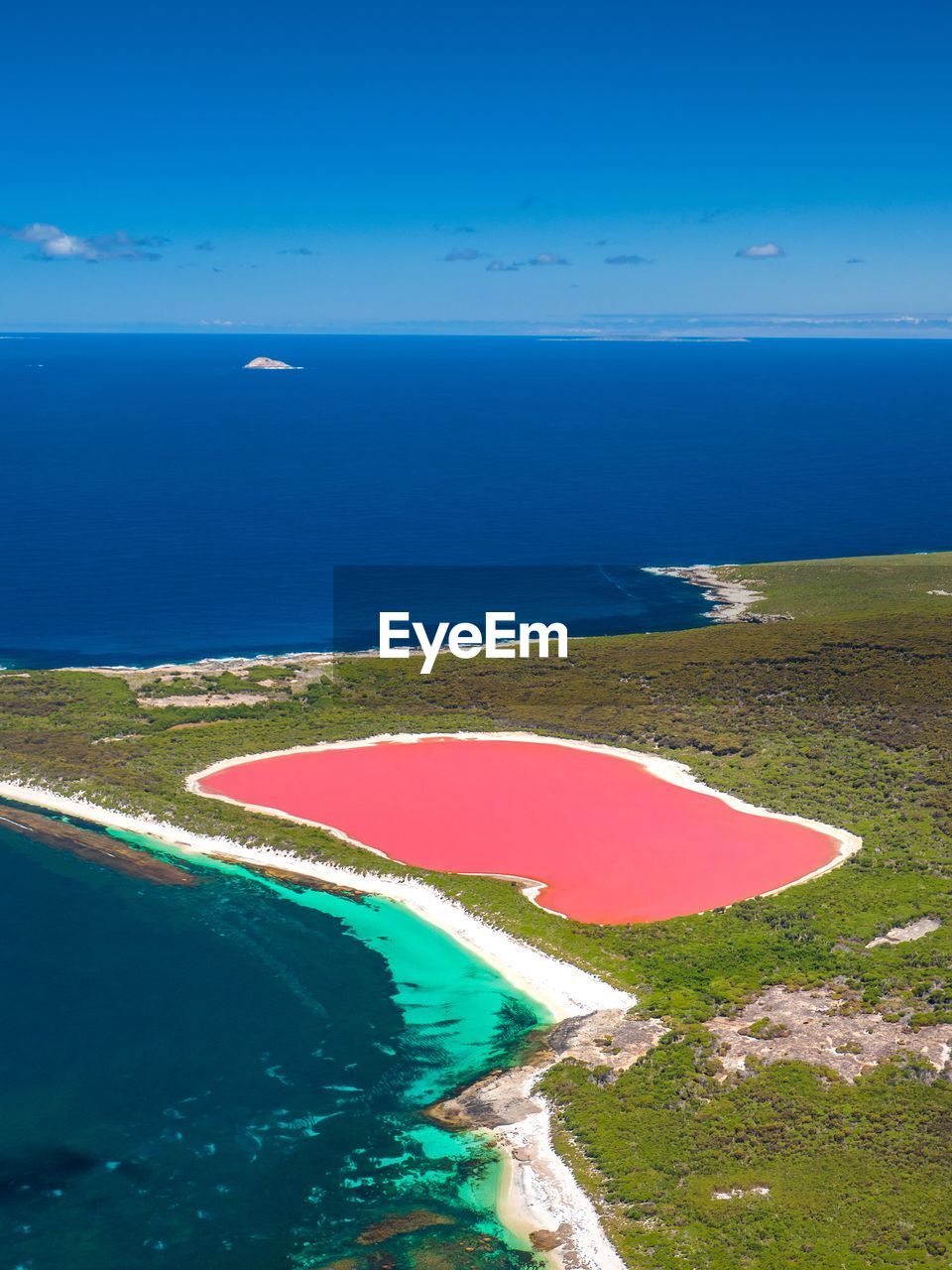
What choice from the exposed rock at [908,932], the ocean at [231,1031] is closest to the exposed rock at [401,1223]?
the ocean at [231,1031]

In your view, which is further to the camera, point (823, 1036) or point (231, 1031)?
point (231, 1031)

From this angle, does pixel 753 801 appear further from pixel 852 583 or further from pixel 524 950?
pixel 852 583

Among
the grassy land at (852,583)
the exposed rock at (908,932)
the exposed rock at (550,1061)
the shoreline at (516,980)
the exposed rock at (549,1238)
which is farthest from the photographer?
the grassy land at (852,583)

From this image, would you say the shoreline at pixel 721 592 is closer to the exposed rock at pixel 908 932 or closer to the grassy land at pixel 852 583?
the grassy land at pixel 852 583

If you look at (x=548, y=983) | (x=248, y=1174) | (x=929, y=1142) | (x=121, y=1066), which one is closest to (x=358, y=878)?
(x=548, y=983)

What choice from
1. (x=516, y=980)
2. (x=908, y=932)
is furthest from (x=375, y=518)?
(x=908, y=932)
